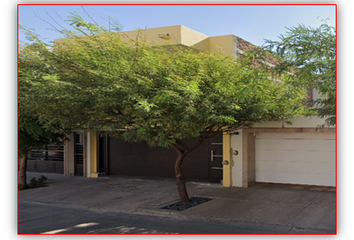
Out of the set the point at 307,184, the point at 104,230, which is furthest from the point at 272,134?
the point at 104,230

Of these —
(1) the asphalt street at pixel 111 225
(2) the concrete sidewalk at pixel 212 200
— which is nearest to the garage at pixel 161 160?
(2) the concrete sidewalk at pixel 212 200

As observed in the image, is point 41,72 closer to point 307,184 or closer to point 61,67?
point 61,67

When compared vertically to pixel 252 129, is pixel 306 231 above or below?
below

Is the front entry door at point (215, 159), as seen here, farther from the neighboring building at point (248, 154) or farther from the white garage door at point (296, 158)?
the white garage door at point (296, 158)

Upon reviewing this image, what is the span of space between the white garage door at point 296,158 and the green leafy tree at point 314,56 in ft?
18.0

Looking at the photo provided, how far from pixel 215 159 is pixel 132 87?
278 inches

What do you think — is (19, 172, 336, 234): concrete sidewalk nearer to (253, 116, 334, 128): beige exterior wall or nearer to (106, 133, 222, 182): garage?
(106, 133, 222, 182): garage

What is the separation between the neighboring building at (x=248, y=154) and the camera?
12773 millimetres

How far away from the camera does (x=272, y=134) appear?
1373 cm

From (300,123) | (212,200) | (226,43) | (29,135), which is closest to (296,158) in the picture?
(300,123)

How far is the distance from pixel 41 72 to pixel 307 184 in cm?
957

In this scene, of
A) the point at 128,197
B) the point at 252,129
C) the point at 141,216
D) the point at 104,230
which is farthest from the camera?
the point at 252,129

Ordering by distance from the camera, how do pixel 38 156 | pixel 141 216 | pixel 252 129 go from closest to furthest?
pixel 141 216
pixel 252 129
pixel 38 156

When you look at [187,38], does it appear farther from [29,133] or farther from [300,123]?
[29,133]
